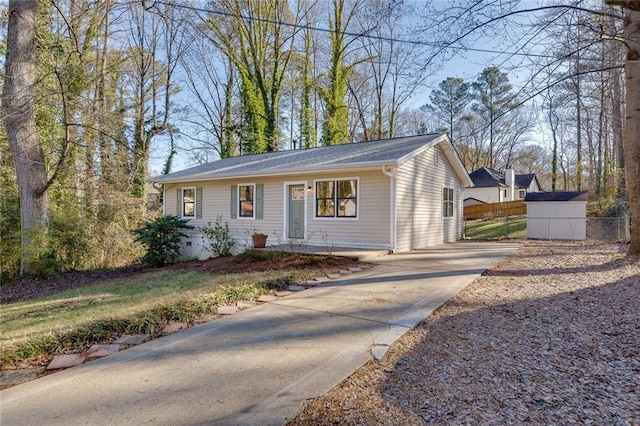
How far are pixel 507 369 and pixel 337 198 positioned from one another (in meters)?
8.28

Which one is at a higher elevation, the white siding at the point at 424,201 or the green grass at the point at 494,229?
the white siding at the point at 424,201

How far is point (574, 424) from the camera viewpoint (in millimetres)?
2111

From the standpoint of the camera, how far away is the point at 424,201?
11.9 meters

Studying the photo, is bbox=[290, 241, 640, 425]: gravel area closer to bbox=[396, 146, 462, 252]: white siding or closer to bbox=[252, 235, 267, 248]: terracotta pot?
bbox=[396, 146, 462, 252]: white siding

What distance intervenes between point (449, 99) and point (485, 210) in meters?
11.1

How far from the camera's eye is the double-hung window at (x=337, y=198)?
1067cm

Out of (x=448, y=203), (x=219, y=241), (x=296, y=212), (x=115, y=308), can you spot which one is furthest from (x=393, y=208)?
(x=115, y=308)

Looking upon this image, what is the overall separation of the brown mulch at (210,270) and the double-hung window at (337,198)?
262 cm

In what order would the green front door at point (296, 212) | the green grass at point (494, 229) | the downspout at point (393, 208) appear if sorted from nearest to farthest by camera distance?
the downspout at point (393, 208)
the green front door at point (296, 212)
the green grass at point (494, 229)

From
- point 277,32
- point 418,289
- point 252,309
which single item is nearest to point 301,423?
point 252,309

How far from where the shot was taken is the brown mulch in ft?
25.4

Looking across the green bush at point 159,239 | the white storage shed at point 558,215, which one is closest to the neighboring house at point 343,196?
the green bush at point 159,239

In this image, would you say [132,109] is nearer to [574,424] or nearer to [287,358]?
[287,358]

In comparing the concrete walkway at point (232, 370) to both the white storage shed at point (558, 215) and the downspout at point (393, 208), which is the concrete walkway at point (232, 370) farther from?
the white storage shed at point (558, 215)
